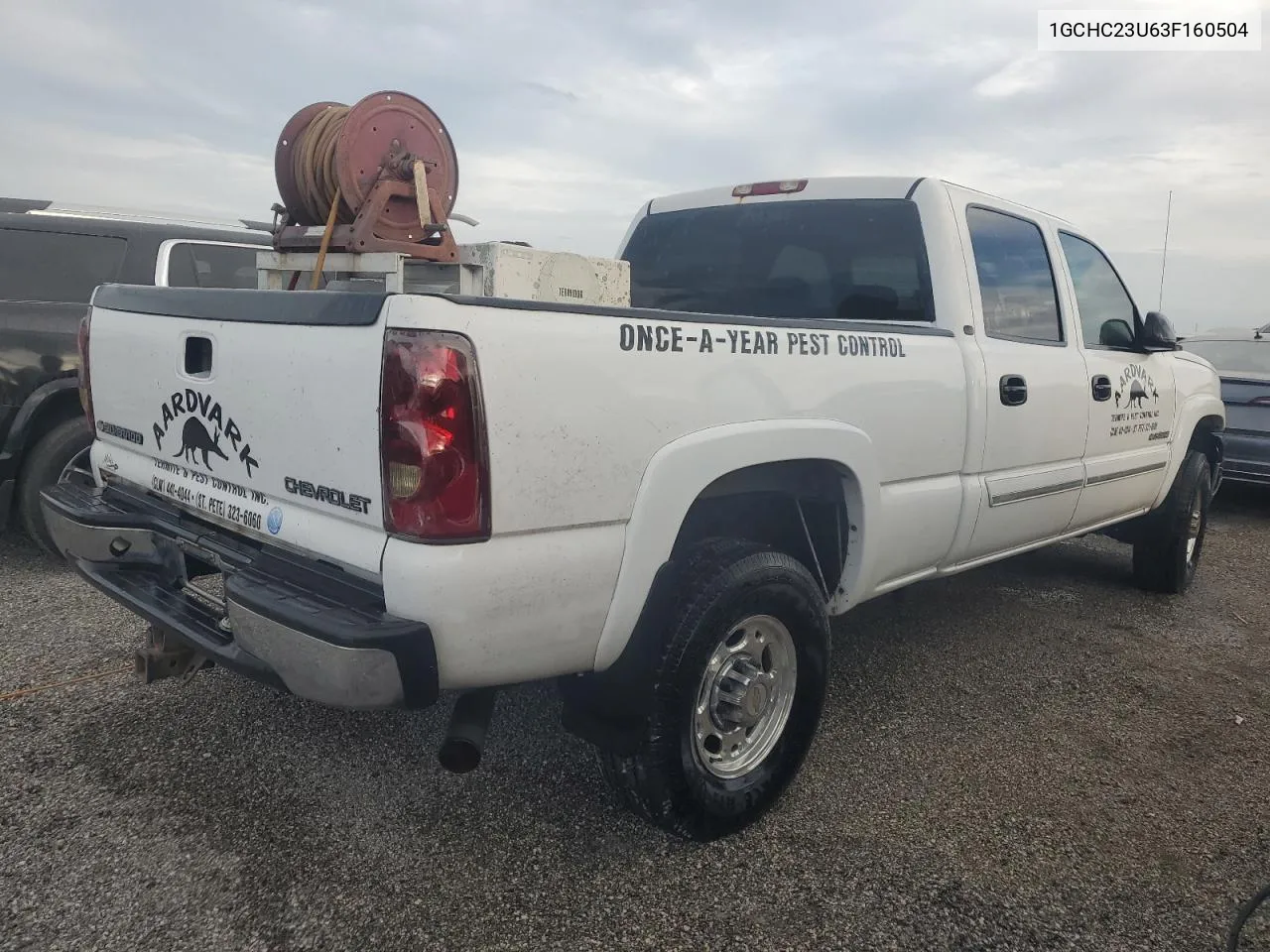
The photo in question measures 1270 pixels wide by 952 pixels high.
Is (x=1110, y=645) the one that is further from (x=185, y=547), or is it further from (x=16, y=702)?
(x=16, y=702)

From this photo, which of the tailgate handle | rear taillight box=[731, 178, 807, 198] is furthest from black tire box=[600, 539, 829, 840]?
rear taillight box=[731, 178, 807, 198]

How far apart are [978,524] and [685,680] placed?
1.64m

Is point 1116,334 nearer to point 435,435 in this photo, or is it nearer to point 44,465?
point 435,435

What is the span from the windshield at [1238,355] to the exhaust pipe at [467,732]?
7.20 metres

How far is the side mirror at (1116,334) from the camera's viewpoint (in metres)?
4.44

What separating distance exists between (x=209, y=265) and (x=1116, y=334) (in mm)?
4855

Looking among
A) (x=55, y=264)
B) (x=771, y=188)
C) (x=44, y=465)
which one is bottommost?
(x=44, y=465)

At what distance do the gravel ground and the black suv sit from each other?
1.10m

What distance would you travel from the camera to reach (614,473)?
221 cm

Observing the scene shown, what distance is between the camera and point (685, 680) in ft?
7.96

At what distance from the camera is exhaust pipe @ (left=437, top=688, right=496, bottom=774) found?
2.22m

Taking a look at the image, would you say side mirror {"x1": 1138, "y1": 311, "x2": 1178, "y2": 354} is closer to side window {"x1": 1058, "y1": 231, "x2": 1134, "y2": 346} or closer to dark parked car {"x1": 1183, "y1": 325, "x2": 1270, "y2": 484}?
side window {"x1": 1058, "y1": 231, "x2": 1134, "y2": 346}

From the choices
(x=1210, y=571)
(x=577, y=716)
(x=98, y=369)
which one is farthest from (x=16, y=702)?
(x=1210, y=571)

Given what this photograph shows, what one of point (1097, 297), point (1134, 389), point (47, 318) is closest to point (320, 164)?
point (47, 318)
